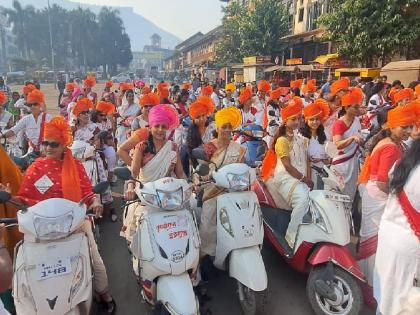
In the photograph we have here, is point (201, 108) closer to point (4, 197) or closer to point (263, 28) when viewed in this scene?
point (4, 197)

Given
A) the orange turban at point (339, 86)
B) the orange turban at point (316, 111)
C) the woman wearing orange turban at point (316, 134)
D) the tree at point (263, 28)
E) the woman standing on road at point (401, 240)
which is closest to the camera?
the woman standing on road at point (401, 240)

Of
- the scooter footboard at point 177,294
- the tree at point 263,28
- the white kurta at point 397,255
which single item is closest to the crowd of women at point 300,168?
the white kurta at point 397,255

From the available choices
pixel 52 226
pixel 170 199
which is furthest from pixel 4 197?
pixel 170 199

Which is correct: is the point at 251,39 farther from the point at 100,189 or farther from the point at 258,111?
the point at 100,189

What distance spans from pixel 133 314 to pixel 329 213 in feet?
6.86

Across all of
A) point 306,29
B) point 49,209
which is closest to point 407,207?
point 49,209

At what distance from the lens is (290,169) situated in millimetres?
4094

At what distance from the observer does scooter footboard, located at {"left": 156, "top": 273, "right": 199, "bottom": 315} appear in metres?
2.80

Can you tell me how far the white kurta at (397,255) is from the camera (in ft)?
8.39

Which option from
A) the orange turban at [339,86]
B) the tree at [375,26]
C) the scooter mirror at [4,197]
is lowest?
the scooter mirror at [4,197]

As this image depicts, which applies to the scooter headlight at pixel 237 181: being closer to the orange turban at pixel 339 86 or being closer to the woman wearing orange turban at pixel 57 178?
the woman wearing orange turban at pixel 57 178

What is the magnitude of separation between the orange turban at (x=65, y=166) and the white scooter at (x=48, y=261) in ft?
1.92

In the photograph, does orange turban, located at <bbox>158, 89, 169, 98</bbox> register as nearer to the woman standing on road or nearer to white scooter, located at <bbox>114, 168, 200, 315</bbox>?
white scooter, located at <bbox>114, 168, 200, 315</bbox>

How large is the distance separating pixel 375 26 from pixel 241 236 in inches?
635
